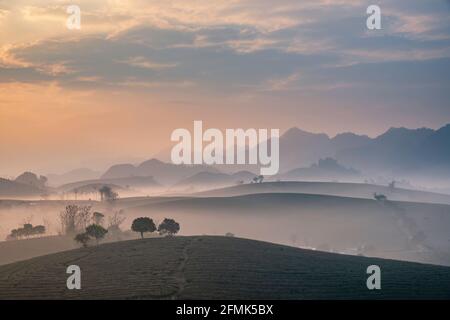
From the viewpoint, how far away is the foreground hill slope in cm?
7881

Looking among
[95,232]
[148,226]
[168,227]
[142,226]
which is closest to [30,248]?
[95,232]

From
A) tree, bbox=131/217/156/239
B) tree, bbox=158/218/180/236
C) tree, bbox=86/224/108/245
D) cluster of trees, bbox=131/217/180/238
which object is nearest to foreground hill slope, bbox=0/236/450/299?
tree, bbox=131/217/156/239

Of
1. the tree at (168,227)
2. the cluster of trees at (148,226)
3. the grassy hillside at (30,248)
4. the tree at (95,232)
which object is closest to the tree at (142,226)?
the cluster of trees at (148,226)

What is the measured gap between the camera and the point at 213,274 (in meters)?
88.8

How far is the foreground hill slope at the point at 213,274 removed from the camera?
78812 millimetres

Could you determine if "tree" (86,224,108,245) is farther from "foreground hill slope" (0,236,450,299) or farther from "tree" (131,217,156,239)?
"foreground hill slope" (0,236,450,299)

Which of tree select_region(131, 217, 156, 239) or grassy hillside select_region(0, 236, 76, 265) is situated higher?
tree select_region(131, 217, 156, 239)

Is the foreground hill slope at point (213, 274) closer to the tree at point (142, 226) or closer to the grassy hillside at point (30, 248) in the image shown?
the tree at point (142, 226)

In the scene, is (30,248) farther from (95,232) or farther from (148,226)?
(148,226)
